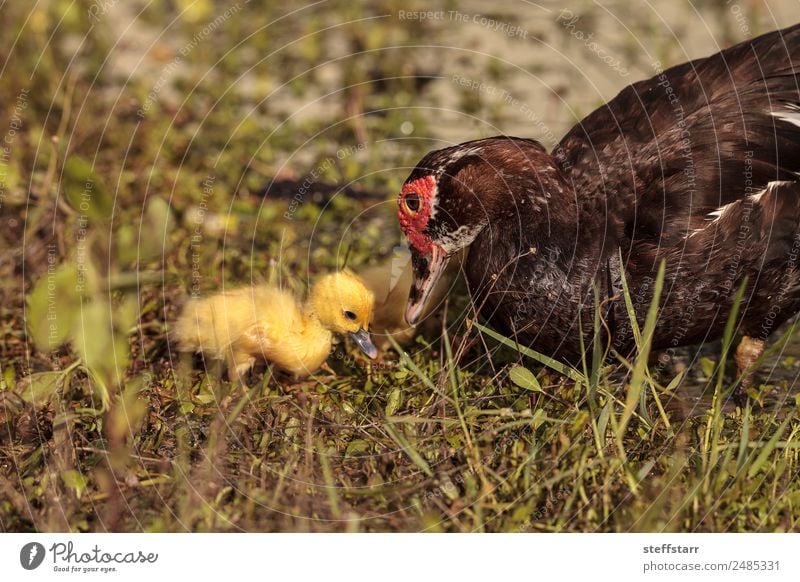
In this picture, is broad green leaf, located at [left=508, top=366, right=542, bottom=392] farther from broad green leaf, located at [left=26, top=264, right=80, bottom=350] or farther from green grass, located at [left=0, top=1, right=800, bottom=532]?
broad green leaf, located at [left=26, top=264, right=80, bottom=350]

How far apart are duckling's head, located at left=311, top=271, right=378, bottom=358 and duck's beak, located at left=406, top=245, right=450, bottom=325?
175 millimetres

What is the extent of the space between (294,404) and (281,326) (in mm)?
315

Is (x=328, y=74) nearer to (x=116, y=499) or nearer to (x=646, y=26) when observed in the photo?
(x=646, y=26)

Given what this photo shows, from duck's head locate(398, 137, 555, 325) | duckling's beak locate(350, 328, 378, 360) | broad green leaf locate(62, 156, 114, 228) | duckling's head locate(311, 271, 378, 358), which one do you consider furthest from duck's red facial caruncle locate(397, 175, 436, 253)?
broad green leaf locate(62, 156, 114, 228)

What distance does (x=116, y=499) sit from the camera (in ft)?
9.05

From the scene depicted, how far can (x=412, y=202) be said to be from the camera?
10.2ft

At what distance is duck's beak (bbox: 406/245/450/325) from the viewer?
3209 mm

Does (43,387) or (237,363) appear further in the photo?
(237,363)

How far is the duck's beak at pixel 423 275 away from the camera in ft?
10.5

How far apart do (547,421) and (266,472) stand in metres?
0.84

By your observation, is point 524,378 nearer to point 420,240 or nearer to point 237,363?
point 420,240

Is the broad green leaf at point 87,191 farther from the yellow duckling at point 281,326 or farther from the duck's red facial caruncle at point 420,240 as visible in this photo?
the duck's red facial caruncle at point 420,240

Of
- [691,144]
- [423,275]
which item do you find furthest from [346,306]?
[691,144]
